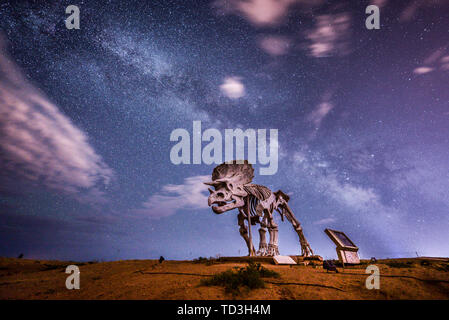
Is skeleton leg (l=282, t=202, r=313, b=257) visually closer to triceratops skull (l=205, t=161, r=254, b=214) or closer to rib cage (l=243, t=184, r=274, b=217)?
rib cage (l=243, t=184, r=274, b=217)

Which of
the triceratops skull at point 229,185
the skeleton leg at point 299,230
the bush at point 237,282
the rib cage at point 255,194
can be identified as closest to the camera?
the bush at point 237,282

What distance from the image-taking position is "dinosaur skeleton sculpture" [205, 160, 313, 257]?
509 inches

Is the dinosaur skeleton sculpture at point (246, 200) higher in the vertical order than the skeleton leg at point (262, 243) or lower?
higher

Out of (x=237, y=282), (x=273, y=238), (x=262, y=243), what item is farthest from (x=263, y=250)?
(x=237, y=282)

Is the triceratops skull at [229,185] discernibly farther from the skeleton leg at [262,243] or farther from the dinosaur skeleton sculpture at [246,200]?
the skeleton leg at [262,243]

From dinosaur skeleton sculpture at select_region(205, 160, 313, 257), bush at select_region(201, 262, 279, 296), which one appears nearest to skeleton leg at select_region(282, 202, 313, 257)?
dinosaur skeleton sculpture at select_region(205, 160, 313, 257)

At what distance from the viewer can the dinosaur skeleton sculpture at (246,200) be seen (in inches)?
509

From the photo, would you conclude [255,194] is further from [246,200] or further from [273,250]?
[273,250]

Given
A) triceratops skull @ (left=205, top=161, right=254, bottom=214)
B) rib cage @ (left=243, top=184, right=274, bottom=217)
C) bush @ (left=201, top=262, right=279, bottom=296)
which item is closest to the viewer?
bush @ (left=201, top=262, right=279, bottom=296)

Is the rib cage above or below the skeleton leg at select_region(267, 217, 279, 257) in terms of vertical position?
above

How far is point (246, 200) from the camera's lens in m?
14.0

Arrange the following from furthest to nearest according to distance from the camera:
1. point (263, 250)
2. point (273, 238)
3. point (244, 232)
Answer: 1. point (244, 232)
2. point (273, 238)
3. point (263, 250)

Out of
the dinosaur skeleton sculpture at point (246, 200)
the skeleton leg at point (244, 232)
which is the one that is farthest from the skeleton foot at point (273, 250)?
the skeleton leg at point (244, 232)
